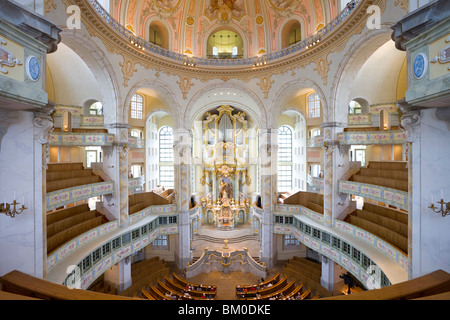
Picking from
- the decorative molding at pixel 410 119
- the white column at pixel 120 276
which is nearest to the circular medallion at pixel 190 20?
the decorative molding at pixel 410 119

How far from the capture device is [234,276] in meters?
17.1

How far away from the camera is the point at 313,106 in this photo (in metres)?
21.0

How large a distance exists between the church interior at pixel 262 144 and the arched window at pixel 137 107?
0.11 m

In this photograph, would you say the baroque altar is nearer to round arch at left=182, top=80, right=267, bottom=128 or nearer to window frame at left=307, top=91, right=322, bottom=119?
round arch at left=182, top=80, right=267, bottom=128

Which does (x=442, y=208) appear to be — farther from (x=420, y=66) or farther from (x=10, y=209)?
(x=10, y=209)

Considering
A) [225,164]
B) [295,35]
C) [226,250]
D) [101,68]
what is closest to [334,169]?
[295,35]

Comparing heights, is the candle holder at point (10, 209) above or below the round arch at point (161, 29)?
below

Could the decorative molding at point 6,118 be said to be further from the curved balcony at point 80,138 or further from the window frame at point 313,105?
the window frame at point 313,105

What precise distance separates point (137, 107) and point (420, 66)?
69.0ft

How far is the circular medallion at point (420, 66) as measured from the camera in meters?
4.84

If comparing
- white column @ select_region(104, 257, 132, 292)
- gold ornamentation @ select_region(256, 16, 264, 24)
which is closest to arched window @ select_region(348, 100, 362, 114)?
gold ornamentation @ select_region(256, 16, 264, 24)

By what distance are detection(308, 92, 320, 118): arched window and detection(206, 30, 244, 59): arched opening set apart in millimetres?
7497

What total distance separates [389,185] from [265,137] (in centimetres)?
876
